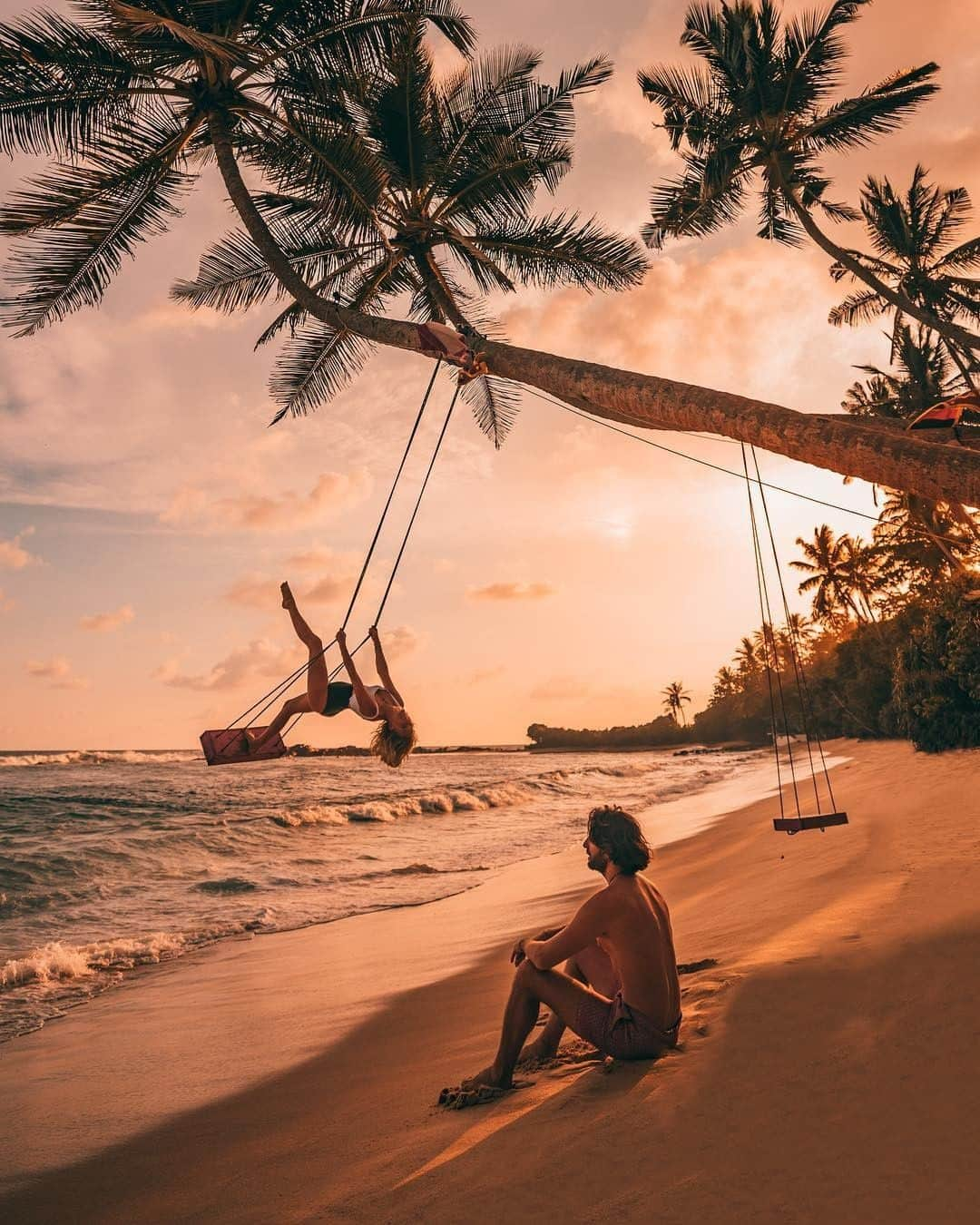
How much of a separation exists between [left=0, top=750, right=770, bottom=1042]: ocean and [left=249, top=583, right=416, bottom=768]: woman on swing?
10.3 ft

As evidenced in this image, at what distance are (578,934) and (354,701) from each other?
121 inches

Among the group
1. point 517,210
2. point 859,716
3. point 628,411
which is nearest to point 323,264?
point 517,210

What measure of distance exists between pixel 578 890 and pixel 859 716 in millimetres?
31448

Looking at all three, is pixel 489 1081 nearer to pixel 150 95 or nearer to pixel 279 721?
pixel 279 721

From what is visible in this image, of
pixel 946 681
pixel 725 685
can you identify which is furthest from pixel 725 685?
pixel 946 681

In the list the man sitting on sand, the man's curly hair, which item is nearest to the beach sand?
the man sitting on sand

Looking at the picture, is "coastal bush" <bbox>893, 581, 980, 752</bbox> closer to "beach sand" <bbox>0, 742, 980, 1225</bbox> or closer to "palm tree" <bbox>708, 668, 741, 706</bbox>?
"beach sand" <bbox>0, 742, 980, 1225</bbox>

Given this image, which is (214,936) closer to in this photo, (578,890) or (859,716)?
(578,890)

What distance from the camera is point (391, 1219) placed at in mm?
2656

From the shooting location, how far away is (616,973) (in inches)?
141

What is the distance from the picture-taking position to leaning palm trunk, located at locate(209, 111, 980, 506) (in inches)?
150

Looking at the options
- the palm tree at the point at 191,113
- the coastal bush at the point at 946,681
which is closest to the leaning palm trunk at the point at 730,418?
the palm tree at the point at 191,113

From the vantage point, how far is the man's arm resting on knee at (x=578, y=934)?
3.40 meters

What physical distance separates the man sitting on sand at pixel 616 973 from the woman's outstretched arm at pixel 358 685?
249 cm
